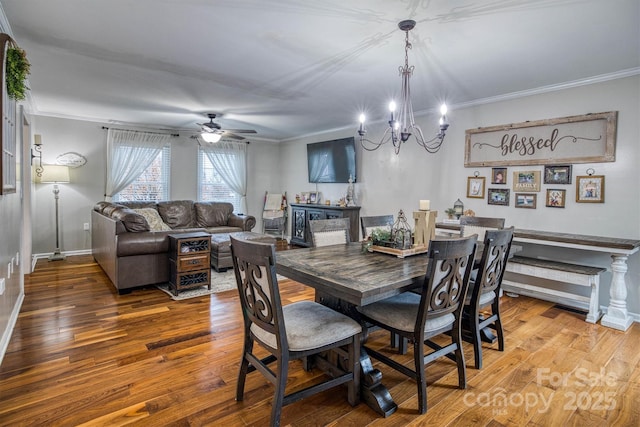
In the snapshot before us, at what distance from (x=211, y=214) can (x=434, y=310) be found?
5357 millimetres

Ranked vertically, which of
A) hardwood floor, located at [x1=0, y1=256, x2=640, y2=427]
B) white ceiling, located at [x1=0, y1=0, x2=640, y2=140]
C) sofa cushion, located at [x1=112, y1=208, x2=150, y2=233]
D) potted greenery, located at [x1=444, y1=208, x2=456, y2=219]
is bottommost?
hardwood floor, located at [x1=0, y1=256, x2=640, y2=427]

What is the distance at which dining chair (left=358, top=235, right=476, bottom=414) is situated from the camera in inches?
71.6

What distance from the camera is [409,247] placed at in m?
2.52

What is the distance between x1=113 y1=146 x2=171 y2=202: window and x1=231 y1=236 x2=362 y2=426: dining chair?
5657mm

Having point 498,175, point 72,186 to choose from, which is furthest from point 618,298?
point 72,186

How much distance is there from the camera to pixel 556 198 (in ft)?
12.3

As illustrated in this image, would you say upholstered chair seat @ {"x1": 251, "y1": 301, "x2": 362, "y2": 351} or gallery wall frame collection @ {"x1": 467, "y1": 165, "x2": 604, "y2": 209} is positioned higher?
gallery wall frame collection @ {"x1": 467, "y1": 165, "x2": 604, "y2": 209}

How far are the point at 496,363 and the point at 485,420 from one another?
28.9 inches

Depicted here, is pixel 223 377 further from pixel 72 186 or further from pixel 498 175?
pixel 72 186

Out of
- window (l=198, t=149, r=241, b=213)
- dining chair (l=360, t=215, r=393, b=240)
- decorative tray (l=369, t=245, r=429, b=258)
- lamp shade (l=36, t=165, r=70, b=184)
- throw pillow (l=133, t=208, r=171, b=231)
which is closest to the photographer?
decorative tray (l=369, t=245, r=429, b=258)

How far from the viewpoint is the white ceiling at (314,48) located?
2248 millimetres

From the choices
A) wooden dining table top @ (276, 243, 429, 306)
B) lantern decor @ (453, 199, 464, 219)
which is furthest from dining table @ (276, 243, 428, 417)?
lantern decor @ (453, 199, 464, 219)

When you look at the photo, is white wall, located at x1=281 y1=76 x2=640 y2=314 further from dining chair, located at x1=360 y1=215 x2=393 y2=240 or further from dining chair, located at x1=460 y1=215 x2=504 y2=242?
dining chair, located at x1=360 y1=215 x2=393 y2=240

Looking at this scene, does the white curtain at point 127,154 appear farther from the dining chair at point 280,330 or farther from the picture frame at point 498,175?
the picture frame at point 498,175
